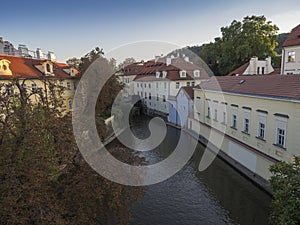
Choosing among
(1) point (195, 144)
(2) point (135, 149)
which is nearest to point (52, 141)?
(2) point (135, 149)

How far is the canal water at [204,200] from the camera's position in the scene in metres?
9.55

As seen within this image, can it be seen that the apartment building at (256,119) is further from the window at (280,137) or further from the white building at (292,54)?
the white building at (292,54)

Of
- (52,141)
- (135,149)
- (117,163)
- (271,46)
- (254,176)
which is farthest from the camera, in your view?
(271,46)

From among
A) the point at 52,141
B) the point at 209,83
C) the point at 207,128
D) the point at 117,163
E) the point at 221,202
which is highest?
the point at 209,83

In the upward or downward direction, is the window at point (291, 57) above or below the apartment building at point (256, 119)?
above

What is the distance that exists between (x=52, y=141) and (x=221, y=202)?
319 inches

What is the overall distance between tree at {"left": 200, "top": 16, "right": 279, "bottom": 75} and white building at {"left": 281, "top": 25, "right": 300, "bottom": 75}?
26.1 ft

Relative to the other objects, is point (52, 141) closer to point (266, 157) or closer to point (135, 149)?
point (266, 157)

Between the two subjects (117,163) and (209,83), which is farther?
(209,83)

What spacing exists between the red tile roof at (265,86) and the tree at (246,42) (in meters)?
17.4

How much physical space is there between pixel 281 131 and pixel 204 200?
482 centimetres

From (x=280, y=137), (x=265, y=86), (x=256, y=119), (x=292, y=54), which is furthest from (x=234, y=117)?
(x=292, y=54)

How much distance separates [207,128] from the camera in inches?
750

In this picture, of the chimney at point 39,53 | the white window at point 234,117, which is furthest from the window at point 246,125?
the chimney at point 39,53
